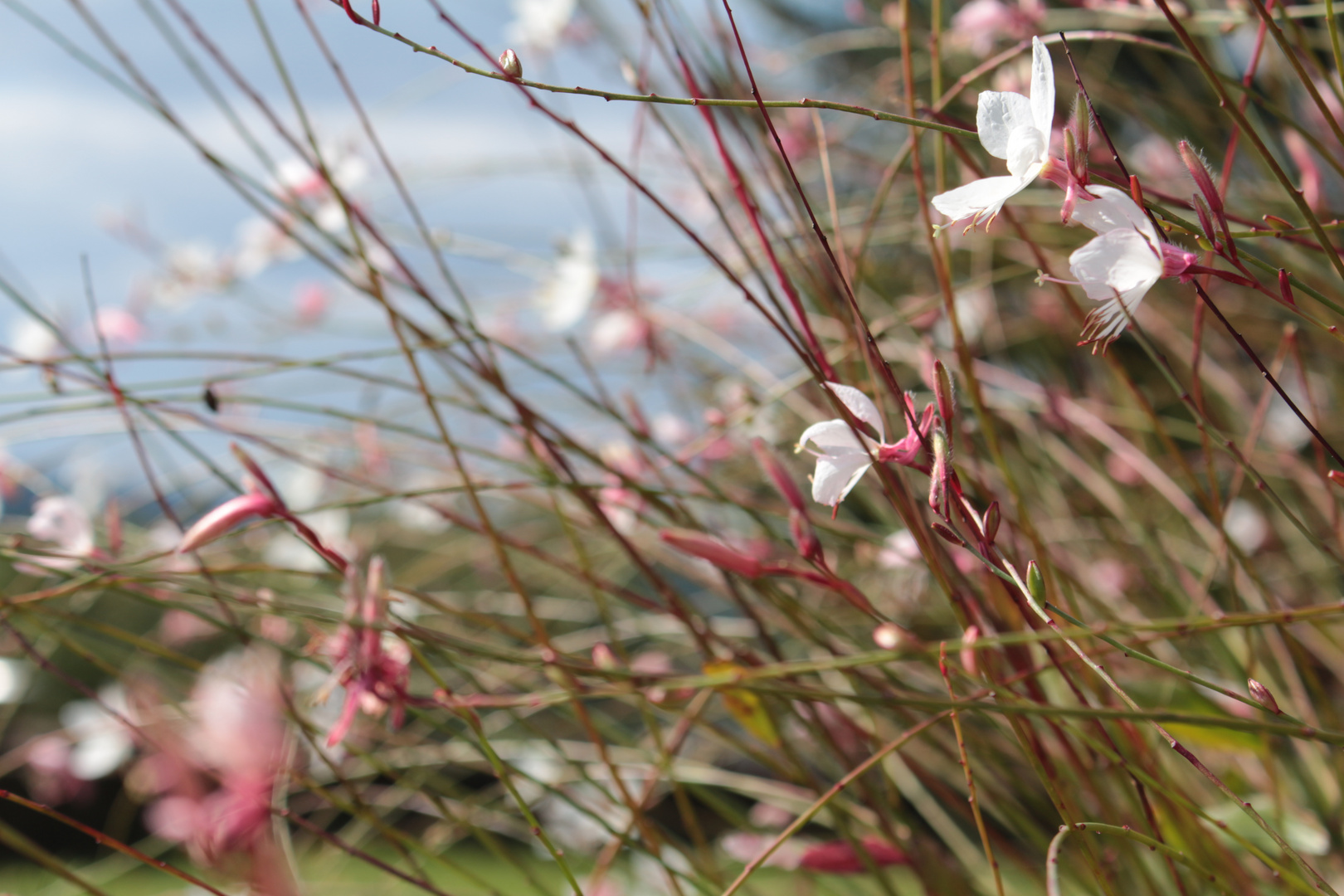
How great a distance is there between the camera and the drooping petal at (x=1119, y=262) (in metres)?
0.26

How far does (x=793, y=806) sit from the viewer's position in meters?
0.68

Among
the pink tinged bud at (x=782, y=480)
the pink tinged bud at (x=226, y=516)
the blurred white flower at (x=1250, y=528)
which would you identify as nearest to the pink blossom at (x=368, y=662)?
the pink tinged bud at (x=226, y=516)

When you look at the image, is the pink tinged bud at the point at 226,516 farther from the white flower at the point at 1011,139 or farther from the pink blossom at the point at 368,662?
the white flower at the point at 1011,139

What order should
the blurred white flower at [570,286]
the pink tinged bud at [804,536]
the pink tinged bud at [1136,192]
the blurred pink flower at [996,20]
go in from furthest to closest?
the blurred white flower at [570,286] < the blurred pink flower at [996,20] < the pink tinged bud at [804,536] < the pink tinged bud at [1136,192]

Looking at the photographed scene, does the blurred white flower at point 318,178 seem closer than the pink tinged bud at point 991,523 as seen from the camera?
No

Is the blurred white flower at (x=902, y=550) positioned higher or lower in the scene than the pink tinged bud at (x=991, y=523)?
lower

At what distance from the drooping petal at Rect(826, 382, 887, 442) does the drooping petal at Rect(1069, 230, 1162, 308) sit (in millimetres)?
83

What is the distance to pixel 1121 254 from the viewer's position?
0.88 ft

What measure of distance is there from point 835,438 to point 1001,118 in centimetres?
12

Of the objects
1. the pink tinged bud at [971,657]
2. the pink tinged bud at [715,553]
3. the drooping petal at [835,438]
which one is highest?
the drooping petal at [835,438]

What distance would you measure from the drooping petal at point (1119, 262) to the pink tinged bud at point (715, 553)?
179 mm

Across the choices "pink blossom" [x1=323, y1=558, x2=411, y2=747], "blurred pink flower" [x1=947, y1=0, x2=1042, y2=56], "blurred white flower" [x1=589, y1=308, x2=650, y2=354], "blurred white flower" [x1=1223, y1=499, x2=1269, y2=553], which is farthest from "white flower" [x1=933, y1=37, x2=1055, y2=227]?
"blurred white flower" [x1=1223, y1=499, x2=1269, y2=553]

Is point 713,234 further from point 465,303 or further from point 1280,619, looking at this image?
point 1280,619

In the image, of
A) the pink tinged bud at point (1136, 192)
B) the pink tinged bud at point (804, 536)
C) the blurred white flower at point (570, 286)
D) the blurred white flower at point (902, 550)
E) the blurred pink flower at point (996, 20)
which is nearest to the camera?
the pink tinged bud at point (1136, 192)
